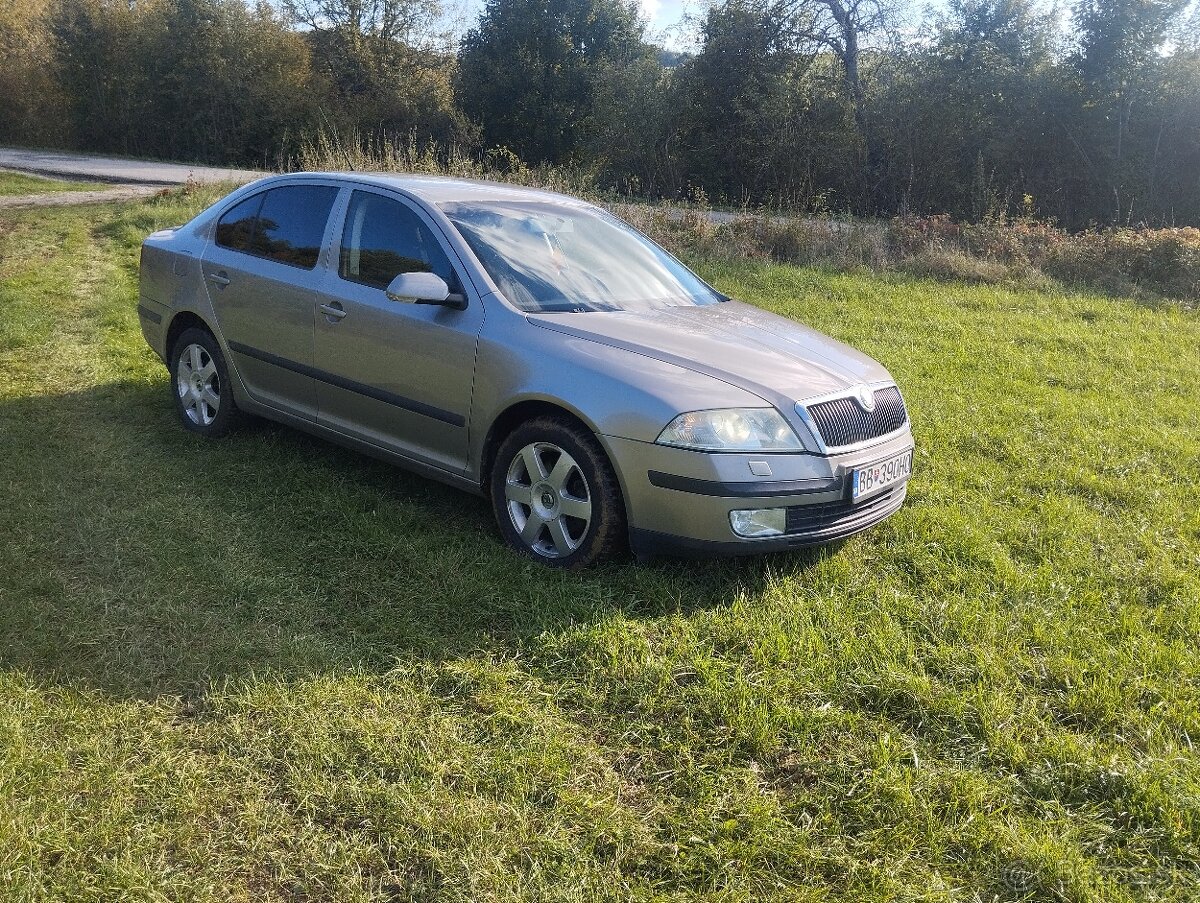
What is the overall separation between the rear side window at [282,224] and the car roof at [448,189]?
0.42ft

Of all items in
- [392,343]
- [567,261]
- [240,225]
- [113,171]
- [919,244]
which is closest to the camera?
[392,343]

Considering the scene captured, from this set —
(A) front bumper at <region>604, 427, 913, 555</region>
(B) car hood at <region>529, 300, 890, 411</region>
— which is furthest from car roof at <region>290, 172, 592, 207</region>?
(A) front bumper at <region>604, 427, 913, 555</region>

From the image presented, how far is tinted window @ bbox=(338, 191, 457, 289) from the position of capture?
4359mm

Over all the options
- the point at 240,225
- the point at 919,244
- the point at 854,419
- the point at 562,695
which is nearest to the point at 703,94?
the point at 919,244

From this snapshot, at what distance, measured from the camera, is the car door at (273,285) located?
4.79m

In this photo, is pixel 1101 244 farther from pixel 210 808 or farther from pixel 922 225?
pixel 210 808

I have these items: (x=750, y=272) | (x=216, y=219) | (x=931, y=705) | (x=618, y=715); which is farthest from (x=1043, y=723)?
(x=750, y=272)

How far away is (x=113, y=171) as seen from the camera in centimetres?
2036

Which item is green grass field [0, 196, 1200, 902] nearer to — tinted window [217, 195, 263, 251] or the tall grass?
tinted window [217, 195, 263, 251]

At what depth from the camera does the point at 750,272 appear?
11.4 m

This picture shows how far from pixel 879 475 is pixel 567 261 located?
5.87 ft

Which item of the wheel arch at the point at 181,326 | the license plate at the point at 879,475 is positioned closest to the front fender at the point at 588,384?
the license plate at the point at 879,475

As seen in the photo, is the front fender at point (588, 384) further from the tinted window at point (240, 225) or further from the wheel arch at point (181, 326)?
the wheel arch at point (181, 326)

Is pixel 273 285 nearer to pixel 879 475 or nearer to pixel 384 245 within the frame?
pixel 384 245
